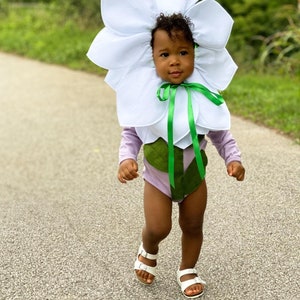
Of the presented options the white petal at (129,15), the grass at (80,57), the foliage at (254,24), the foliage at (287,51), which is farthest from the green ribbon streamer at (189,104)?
the foliage at (254,24)

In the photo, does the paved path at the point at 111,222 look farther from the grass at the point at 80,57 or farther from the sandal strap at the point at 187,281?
the grass at the point at 80,57

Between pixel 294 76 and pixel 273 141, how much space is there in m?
3.42

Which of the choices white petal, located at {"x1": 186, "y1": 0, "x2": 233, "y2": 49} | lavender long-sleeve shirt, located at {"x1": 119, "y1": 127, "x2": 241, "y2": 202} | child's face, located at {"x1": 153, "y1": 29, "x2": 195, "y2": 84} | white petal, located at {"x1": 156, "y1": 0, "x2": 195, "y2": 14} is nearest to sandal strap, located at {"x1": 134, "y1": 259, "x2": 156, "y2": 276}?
lavender long-sleeve shirt, located at {"x1": 119, "y1": 127, "x2": 241, "y2": 202}

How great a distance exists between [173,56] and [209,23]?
0.23 meters

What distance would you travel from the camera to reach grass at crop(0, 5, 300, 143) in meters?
6.80

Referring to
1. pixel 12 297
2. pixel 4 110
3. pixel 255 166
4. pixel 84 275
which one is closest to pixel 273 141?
pixel 255 166

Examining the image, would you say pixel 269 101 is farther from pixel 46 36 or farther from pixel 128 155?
pixel 46 36

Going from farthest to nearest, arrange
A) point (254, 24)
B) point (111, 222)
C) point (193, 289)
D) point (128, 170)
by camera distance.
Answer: point (254, 24) < point (111, 222) < point (193, 289) < point (128, 170)

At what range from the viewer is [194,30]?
293cm

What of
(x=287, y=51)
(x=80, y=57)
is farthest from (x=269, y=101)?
(x=80, y=57)

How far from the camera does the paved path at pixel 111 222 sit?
3385 mm

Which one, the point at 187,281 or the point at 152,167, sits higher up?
the point at 152,167

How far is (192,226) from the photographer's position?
3125mm

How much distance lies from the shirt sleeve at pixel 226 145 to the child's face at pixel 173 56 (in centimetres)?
32
